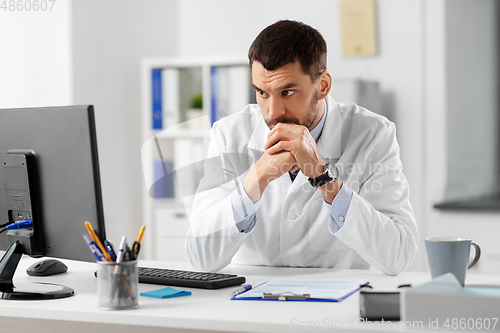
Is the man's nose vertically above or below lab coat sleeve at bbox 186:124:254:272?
above

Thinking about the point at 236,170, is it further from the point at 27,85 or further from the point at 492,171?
the point at 492,171

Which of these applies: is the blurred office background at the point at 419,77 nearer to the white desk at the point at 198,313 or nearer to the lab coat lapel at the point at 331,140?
the lab coat lapel at the point at 331,140

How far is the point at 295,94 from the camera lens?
5.33 feet

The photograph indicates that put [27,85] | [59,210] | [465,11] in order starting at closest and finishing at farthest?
[59,210], [27,85], [465,11]

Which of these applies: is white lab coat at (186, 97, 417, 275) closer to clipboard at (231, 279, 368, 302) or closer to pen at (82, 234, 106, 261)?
clipboard at (231, 279, 368, 302)

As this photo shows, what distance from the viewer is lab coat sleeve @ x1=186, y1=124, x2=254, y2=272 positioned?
156 cm

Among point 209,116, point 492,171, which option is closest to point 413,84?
point 492,171

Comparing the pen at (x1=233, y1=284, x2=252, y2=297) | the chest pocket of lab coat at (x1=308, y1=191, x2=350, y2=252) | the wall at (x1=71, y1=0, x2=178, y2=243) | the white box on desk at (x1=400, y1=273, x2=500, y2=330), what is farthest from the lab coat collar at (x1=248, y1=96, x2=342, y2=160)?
the wall at (x1=71, y1=0, x2=178, y2=243)

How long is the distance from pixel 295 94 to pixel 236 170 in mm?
288

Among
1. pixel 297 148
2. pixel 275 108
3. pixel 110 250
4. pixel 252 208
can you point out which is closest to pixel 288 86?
pixel 275 108

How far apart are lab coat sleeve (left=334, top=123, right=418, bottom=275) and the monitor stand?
666mm

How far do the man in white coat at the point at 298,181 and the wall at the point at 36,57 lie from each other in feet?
4.48

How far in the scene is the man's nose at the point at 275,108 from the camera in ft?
5.27

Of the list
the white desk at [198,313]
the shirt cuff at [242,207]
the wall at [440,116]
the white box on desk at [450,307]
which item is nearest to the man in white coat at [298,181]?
the shirt cuff at [242,207]
